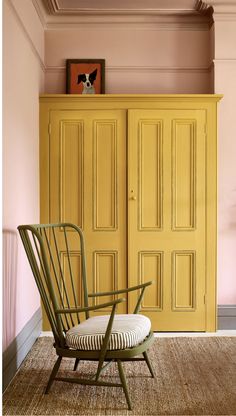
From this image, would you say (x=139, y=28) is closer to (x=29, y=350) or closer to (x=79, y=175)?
(x=79, y=175)

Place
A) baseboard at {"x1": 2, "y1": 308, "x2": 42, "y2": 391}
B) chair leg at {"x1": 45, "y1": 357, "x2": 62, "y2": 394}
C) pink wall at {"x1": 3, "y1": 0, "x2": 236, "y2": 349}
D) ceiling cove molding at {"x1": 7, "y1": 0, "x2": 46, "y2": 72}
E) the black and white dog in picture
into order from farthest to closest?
the black and white dog in picture → pink wall at {"x1": 3, "y1": 0, "x2": 236, "y2": 349} → ceiling cove molding at {"x1": 7, "y1": 0, "x2": 46, "y2": 72} → baseboard at {"x1": 2, "y1": 308, "x2": 42, "y2": 391} → chair leg at {"x1": 45, "y1": 357, "x2": 62, "y2": 394}

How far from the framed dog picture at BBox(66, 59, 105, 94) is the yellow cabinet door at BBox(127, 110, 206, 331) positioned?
0.55 metres

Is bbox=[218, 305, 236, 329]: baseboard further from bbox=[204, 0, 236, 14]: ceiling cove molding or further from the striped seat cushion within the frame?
bbox=[204, 0, 236, 14]: ceiling cove molding

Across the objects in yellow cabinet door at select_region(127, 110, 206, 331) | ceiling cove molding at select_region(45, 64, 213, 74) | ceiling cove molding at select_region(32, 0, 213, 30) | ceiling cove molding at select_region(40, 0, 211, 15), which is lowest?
yellow cabinet door at select_region(127, 110, 206, 331)

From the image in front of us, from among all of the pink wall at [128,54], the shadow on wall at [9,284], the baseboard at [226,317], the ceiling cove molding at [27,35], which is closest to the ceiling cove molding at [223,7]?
the pink wall at [128,54]

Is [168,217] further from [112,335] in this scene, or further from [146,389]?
[112,335]

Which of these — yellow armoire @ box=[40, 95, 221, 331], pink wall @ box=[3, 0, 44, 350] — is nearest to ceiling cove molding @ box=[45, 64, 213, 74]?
pink wall @ box=[3, 0, 44, 350]

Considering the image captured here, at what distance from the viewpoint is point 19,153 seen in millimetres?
3725

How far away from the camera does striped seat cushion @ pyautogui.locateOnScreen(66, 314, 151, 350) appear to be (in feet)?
9.41

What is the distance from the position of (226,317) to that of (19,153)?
2.45m

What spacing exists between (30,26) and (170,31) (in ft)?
4.93

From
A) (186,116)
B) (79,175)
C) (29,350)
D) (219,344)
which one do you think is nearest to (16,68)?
(79,175)

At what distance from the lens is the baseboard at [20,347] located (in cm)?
323

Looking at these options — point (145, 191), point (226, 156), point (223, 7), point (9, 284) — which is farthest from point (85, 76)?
point (9, 284)
